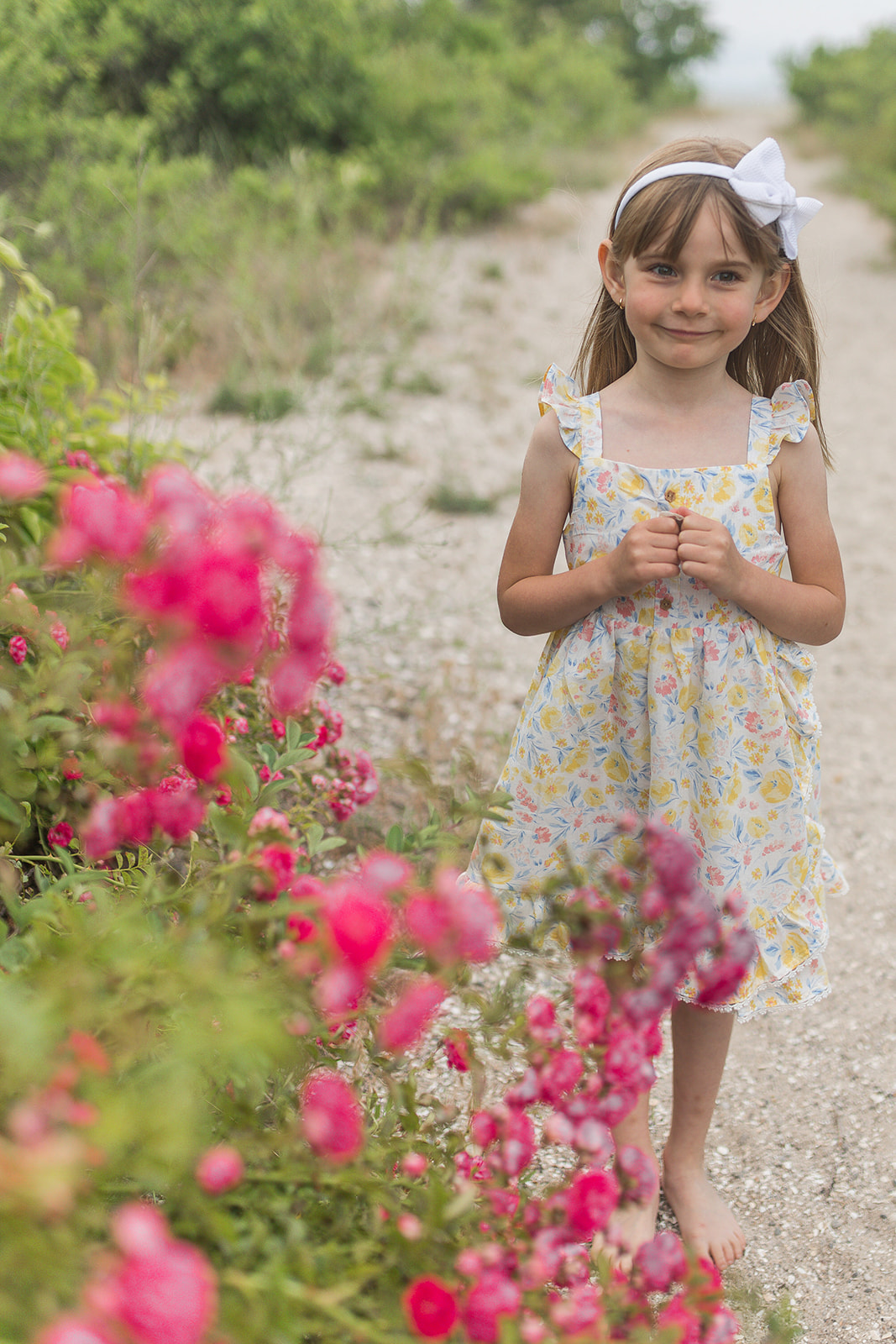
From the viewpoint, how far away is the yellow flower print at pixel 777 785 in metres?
1.58

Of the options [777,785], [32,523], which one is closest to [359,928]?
[777,785]

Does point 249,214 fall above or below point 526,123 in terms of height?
A: below

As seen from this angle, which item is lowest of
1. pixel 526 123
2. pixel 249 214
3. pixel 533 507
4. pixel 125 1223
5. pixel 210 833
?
pixel 210 833

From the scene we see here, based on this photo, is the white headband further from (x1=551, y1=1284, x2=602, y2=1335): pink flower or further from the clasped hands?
(x1=551, y1=1284, x2=602, y2=1335): pink flower

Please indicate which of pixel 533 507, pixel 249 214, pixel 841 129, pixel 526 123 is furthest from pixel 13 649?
pixel 841 129

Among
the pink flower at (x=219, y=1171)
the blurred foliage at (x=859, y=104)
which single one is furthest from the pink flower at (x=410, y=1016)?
the blurred foliage at (x=859, y=104)

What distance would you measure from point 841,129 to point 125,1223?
1851 cm

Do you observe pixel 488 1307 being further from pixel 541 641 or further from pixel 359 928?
pixel 541 641

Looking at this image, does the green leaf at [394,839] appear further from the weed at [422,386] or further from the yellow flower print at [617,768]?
the weed at [422,386]

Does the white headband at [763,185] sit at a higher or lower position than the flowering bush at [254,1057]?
higher

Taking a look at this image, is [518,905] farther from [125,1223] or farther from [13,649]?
[125,1223]

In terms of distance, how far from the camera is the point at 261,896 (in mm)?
887

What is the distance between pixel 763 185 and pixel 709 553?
0.52 metres

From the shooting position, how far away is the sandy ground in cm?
180
